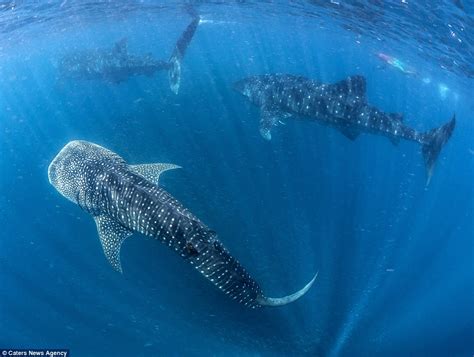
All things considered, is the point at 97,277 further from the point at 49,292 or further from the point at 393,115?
the point at 393,115

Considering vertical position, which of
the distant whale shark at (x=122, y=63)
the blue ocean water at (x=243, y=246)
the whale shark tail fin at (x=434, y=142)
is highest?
the distant whale shark at (x=122, y=63)

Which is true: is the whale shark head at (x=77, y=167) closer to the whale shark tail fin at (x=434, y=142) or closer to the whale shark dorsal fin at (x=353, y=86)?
the whale shark dorsal fin at (x=353, y=86)

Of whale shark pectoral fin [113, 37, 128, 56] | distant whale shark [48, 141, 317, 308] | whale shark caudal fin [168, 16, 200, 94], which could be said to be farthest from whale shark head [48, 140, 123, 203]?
whale shark pectoral fin [113, 37, 128, 56]

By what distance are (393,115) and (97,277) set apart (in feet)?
36.2

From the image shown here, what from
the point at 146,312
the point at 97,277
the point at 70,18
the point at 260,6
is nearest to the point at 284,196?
the point at 146,312

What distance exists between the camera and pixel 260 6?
2430 centimetres

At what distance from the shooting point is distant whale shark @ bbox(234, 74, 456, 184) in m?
11.5

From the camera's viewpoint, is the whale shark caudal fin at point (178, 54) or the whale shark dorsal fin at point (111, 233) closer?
→ the whale shark dorsal fin at point (111, 233)

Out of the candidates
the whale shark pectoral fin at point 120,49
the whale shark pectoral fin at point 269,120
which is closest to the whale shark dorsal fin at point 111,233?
the whale shark pectoral fin at point 269,120

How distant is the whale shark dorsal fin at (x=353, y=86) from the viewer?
11234mm

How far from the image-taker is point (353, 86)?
1145cm

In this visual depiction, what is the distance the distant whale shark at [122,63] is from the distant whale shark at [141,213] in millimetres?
10492

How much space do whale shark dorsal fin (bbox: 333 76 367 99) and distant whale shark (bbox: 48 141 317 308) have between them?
7.13 m

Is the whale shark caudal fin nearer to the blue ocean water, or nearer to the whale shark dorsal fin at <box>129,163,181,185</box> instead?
the blue ocean water
